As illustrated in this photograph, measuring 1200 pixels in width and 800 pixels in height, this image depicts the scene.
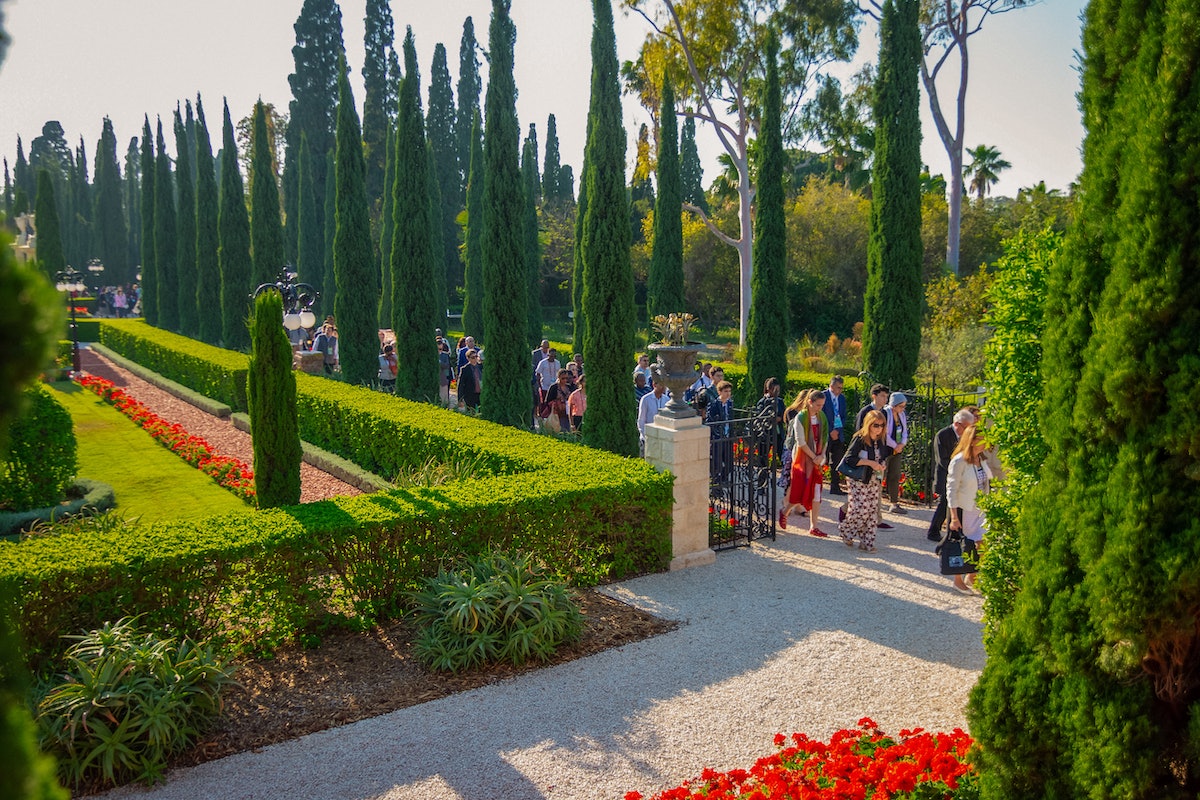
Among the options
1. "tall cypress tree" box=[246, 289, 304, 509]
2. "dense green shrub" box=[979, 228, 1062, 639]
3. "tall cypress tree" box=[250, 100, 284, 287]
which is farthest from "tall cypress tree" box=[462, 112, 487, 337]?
"dense green shrub" box=[979, 228, 1062, 639]

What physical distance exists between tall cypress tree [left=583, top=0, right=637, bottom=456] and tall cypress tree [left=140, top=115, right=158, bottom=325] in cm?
2797

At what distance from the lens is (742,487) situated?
9844mm

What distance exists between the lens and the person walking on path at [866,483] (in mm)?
9133

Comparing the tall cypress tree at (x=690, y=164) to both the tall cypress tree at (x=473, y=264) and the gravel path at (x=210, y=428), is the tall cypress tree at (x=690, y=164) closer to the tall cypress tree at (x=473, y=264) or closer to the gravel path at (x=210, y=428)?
the tall cypress tree at (x=473, y=264)

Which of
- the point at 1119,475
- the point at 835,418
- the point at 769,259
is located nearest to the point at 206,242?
the point at 769,259

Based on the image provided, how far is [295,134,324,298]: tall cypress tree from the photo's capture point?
3875 cm

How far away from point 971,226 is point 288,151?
104ft

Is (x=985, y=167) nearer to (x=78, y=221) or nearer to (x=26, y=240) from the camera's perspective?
(x=26, y=240)

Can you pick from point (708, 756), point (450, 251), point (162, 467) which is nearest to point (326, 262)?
point (450, 251)

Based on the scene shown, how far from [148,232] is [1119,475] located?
40.7 meters

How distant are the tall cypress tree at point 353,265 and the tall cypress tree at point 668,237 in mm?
8330

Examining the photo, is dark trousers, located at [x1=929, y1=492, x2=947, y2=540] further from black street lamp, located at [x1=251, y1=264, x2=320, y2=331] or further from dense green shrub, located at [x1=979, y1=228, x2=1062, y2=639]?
black street lamp, located at [x1=251, y1=264, x2=320, y2=331]

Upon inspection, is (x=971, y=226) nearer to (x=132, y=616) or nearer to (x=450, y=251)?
(x=450, y=251)

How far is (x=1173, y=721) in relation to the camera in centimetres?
369
